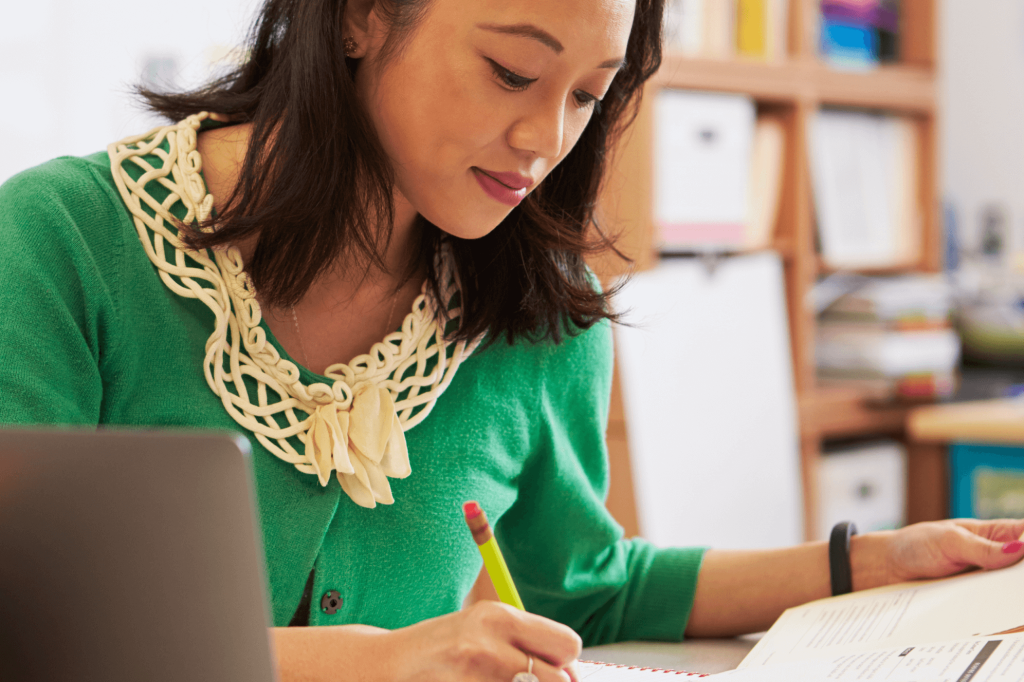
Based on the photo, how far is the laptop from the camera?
0.42 m

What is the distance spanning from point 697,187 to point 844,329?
650mm

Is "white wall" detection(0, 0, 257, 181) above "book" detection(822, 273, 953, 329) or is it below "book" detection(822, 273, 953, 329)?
above

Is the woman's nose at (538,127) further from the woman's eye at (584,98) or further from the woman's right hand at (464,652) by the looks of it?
the woman's right hand at (464,652)

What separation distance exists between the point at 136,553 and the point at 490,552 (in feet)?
0.79

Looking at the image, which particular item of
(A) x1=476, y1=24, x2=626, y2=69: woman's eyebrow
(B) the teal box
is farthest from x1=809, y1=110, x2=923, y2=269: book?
(A) x1=476, y1=24, x2=626, y2=69: woman's eyebrow

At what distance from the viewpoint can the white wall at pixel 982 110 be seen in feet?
9.95

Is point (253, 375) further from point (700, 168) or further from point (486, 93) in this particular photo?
point (700, 168)

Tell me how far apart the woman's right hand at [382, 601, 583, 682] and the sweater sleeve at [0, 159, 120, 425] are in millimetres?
344

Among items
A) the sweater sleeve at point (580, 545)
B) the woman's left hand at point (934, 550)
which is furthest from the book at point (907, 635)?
the sweater sleeve at point (580, 545)

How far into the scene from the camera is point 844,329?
102 inches

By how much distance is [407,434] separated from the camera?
3.05 ft

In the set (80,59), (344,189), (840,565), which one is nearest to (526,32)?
(344,189)

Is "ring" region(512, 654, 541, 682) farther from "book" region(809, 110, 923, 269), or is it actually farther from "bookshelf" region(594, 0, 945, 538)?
"book" region(809, 110, 923, 269)

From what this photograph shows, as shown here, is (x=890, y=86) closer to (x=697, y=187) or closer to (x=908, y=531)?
(x=697, y=187)
